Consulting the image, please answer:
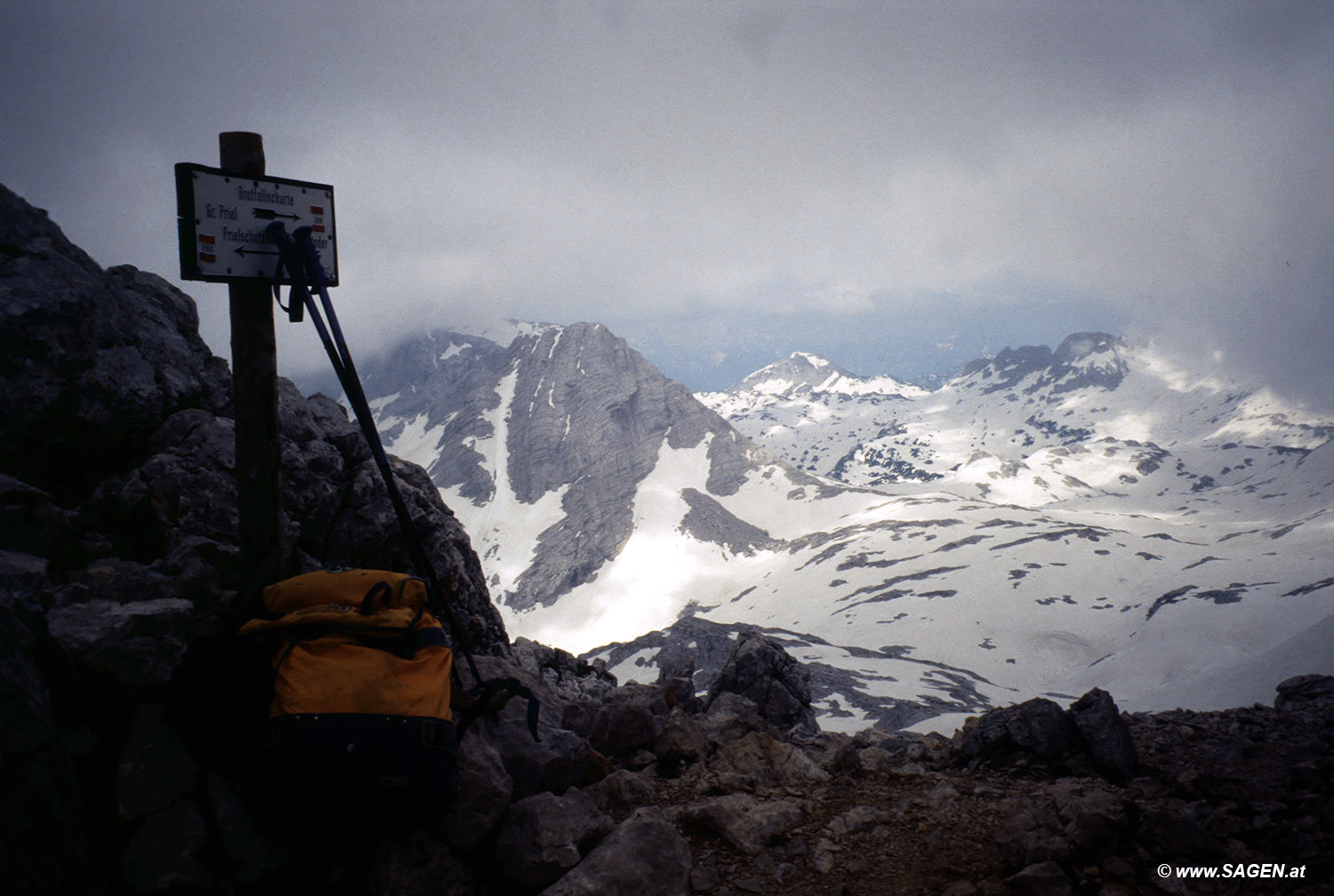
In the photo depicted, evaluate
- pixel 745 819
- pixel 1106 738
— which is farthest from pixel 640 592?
pixel 745 819

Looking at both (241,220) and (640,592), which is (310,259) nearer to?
(241,220)

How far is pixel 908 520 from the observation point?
176 metres

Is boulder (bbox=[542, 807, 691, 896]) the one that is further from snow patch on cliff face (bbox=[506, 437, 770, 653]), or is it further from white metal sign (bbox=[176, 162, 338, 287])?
snow patch on cliff face (bbox=[506, 437, 770, 653])

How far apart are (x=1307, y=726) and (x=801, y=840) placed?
795 cm

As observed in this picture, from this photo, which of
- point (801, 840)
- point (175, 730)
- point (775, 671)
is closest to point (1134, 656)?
point (775, 671)

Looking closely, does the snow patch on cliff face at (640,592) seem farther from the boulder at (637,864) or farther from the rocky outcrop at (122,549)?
the boulder at (637,864)

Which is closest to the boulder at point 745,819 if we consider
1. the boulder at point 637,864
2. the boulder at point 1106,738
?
the boulder at point 637,864

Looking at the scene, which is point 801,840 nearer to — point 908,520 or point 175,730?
point 175,730

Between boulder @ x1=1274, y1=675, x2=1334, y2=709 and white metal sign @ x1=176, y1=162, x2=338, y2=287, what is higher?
white metal sign @ x1=176, y1=162, x2=338, y2=287

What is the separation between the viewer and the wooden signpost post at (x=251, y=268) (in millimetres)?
6238

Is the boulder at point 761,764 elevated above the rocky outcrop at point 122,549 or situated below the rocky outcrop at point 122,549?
below

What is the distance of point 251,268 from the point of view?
21.3 feet

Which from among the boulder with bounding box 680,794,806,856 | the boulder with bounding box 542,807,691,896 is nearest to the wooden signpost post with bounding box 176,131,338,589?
the boulder with bounding box 542,807,691,896

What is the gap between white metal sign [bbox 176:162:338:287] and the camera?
20.2 ft
